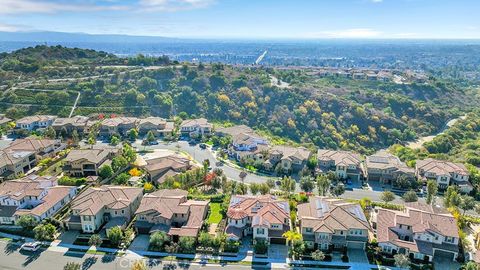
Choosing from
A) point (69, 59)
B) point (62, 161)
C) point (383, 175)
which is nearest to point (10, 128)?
point (62, 161)

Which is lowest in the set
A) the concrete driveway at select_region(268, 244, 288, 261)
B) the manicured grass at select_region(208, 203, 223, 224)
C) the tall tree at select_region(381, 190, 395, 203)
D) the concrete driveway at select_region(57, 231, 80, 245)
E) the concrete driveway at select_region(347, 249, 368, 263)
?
A: the concrete driveway at select_region(347, 249, 368, 263)

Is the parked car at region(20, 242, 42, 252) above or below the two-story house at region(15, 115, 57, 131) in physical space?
below

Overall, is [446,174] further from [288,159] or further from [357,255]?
[357,255]

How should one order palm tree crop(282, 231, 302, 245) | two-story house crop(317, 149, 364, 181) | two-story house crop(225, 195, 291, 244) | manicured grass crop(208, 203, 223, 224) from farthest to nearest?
1. two-story house crop(317, 149, 364, 181)
2. manicured grass crop(208, 203, 223, 224)
3. two-story house crop(225, 195, 291, 244)
4. palm tree crop(282, 231, 302, 245)

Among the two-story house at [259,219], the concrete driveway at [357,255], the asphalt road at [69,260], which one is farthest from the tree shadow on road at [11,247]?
the concrete driveway at [357,255]

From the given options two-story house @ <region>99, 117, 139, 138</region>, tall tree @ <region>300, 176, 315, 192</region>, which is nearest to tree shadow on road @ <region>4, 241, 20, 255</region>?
tall tree @ <region>300, 176, 315, 192</region>

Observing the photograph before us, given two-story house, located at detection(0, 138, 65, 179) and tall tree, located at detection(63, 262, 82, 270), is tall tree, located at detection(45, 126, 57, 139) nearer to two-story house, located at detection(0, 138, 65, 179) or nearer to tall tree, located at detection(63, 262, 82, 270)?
two-story house, located at detection(0, 138, 65, 179)

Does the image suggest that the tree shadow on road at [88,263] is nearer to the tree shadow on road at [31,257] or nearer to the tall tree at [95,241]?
the tall tree at [95,241]
